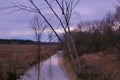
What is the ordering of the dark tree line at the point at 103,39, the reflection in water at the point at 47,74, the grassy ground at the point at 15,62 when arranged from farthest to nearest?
1. the dark tree line at the point at 103,39
2. the reflection in water at the point at 47,74
3. the grassy ground at the point at 15,62

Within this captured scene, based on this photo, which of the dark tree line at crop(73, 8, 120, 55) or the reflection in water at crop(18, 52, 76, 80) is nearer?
the reflection in water at crop(18, 52, 76, 80)

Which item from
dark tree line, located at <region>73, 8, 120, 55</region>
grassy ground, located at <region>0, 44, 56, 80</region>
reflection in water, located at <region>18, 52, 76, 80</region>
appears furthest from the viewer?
dark tree line, located at <region>73, 8, 120, 55</region>

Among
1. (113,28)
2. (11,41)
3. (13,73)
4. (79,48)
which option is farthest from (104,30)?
(11,41)

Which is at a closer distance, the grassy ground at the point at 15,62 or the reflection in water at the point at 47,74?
the grassy ground at the point at 15,62

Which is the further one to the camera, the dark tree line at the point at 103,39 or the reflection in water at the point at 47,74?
the dark tree line at the point at 103,39

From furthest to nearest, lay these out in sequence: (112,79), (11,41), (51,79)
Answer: (11,41)
(51,79)
(112,79)

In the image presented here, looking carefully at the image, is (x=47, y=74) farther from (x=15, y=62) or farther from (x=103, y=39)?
(x=103, y=39)

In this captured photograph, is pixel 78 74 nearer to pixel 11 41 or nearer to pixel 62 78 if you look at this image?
pixel 62 78

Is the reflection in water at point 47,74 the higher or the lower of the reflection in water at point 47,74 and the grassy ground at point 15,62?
the lower

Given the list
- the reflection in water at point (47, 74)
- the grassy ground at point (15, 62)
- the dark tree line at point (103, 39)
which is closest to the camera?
the grassy ground at point (15, 62)

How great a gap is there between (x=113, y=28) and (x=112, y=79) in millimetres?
29948

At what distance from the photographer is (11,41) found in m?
168

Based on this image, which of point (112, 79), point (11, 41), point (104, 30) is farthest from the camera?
point (11, 41)

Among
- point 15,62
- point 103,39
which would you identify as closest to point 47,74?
point 15,62
